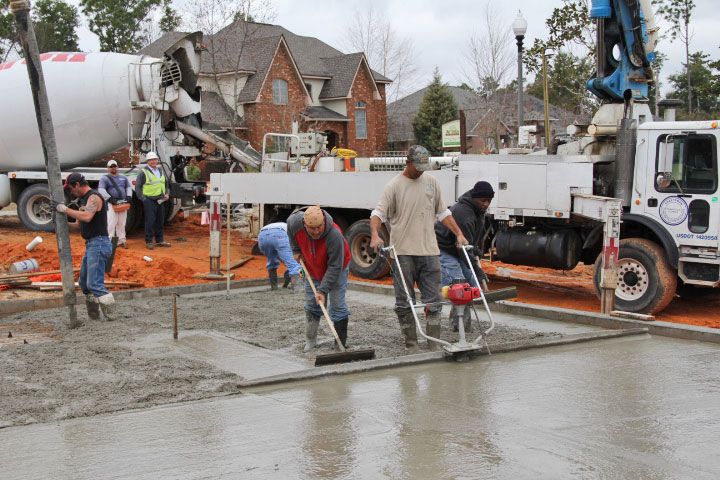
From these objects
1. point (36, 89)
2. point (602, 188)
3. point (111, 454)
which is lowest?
point (111, 454)

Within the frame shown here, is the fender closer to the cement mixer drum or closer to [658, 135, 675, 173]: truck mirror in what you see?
[658, 135, 675, 173]: truck mirror

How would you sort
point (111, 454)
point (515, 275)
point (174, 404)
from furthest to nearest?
point (515, 275) → point (174, 404) → point (111, 454)

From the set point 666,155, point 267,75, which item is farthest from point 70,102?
point 267,75

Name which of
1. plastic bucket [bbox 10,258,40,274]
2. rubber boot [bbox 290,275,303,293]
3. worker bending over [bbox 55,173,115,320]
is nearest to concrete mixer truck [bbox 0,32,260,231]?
plastic bucket [bbox 10,258,40,274]

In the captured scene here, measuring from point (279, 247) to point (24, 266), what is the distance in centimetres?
432

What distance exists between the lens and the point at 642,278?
11.7 metres

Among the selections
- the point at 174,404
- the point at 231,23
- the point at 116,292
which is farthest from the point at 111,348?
the point at 231,23

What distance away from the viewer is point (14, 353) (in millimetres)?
8562

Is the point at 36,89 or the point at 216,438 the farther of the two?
the point at 36,89

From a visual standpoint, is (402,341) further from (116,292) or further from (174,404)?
(116,292)

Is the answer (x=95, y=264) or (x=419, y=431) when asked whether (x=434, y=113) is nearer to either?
(x=95, y=264)

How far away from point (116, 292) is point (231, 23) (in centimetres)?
2368

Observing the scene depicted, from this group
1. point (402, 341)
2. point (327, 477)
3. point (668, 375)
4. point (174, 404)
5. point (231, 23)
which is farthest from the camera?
Answer: point (231, 23)

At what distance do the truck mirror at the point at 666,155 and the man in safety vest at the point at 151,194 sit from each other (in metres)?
9.60
